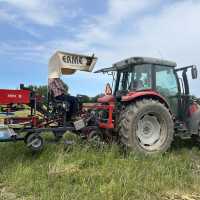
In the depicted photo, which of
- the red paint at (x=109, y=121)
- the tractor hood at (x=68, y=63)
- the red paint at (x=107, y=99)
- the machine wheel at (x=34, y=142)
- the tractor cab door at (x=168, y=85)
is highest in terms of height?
the tractor hood at (x=68, y=63)

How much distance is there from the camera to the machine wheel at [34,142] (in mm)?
7625

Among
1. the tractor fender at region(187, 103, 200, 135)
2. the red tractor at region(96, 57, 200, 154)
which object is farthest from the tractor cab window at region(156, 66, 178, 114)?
the tractor fender at region(187, 103, 200, 135)

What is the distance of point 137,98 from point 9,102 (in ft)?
8.84

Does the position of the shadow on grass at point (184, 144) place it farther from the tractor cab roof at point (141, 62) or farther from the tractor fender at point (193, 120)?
the tractor cab roof at point (141, 62)

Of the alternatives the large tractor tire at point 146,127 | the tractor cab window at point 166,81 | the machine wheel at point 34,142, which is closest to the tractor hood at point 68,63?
the large tractor tire at point 146,127

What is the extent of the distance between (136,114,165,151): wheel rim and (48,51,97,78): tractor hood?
67.2 inches

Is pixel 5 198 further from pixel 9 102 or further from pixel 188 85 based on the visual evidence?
pixel 188 85

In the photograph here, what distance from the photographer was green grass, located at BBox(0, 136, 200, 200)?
18.1ft

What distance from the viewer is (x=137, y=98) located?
27.7 ft

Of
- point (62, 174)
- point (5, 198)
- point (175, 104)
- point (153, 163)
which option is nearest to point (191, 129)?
point (175, 104)

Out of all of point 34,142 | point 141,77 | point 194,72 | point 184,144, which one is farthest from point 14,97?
point 184,144

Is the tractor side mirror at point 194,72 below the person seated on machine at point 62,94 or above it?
above

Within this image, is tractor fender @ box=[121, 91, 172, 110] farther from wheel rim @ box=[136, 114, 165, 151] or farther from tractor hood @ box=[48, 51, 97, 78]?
tractor hood @ box=[48, 51, 97, 78]

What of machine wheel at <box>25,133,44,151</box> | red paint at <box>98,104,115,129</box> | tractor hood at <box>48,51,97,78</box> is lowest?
machine wheel at <box>25,133,44,151</box>
